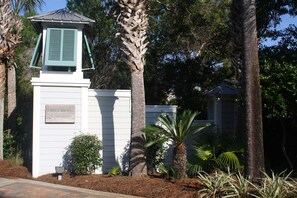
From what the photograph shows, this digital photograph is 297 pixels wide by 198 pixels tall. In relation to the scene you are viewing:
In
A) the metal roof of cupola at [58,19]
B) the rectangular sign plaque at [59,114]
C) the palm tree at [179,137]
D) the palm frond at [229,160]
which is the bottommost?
the palm frond at [229,160]

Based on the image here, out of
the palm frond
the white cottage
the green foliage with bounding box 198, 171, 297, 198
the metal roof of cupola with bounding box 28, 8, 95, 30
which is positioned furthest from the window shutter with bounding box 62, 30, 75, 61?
the green foliage with bounding box 198, 171, 297, 198

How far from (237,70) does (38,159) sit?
6299mm

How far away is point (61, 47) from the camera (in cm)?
1369

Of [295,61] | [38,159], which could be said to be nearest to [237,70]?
[295,61]

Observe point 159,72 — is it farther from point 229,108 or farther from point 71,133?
point 71,133

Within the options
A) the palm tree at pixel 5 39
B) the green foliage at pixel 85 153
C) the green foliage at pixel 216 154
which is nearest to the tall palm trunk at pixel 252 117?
the green foliage at pixel 216 154

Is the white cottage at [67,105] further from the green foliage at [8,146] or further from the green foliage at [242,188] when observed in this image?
the green foliage at [242,188]

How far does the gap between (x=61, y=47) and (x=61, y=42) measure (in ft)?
0.53

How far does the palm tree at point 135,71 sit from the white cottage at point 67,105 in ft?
5.40

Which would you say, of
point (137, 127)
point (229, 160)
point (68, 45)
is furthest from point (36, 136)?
point (229, 160)

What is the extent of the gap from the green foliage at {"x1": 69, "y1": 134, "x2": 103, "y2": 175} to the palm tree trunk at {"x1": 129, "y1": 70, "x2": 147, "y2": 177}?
3.52ft

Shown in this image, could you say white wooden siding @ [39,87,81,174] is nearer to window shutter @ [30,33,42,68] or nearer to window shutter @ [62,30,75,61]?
window shutter @ [62,30,75,61]

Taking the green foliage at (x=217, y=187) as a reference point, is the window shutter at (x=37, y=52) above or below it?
above

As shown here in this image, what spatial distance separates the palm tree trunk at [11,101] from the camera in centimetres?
1670
